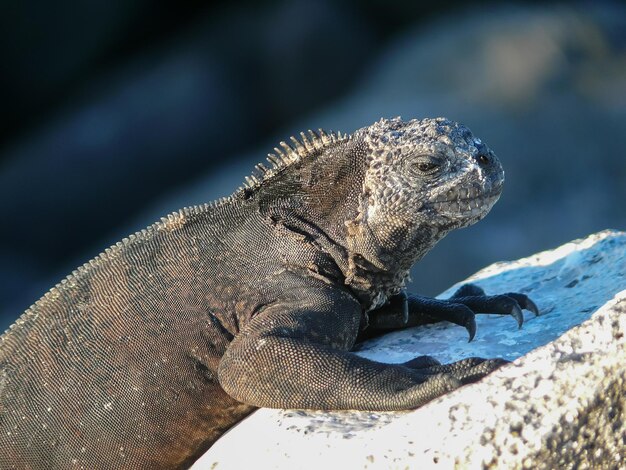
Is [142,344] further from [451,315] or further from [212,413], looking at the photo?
[451,315]

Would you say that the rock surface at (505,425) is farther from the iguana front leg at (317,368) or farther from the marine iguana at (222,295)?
the marine iguana at (222,295)

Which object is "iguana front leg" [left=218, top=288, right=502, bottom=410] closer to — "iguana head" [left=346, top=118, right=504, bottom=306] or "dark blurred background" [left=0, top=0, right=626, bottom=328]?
"iguana head" [left=346, top=118, right=504, bottom=306]

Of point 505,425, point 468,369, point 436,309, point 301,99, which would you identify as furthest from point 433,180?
point 301,99

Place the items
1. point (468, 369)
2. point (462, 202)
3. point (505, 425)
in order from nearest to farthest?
point (505, 425) → point (468, 369) → point (462, 202)

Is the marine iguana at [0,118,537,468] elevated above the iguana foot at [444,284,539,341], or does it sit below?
above

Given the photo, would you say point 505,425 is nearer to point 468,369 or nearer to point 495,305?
point 468,369

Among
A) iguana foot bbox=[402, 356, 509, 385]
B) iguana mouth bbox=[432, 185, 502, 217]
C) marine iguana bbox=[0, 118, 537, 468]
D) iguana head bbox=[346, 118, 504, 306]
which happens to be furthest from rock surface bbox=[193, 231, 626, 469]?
iguana mouth bbox=[432, 185, 502, 217]

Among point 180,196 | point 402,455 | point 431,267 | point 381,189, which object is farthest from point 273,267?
point 180,196
